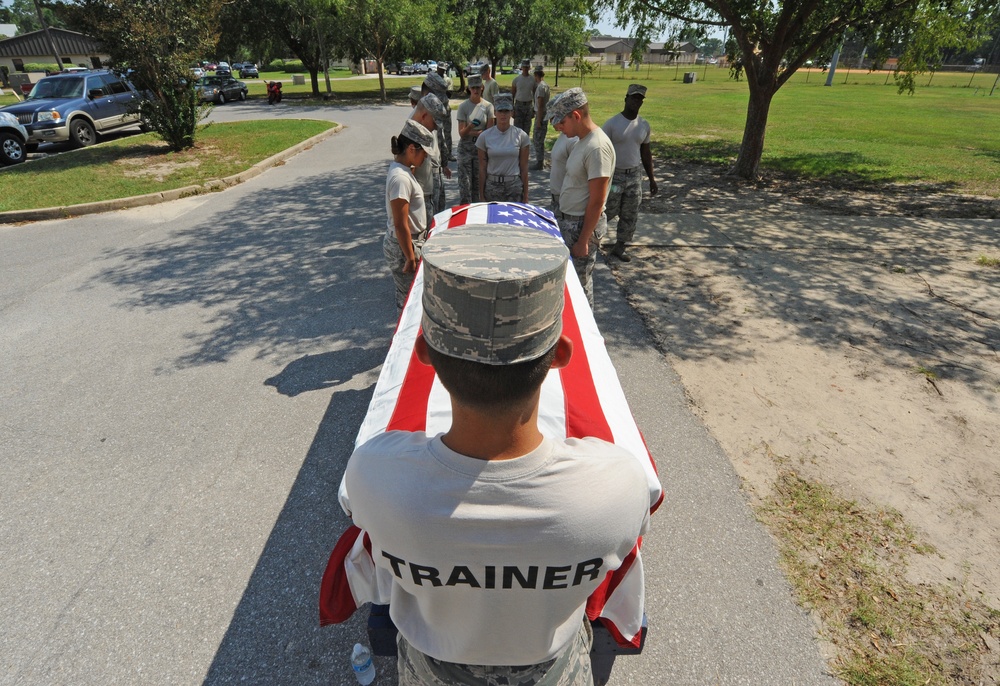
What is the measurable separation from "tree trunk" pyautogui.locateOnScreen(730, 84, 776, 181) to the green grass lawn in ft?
33.4

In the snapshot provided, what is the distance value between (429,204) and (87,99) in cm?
1427

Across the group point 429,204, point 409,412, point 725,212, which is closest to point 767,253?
point 725,212

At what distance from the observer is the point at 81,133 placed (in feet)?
44.2

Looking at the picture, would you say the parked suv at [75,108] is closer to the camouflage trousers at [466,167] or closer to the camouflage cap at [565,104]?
the camouflage trousers at [466,167]

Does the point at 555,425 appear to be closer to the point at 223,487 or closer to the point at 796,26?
the point at 223,487

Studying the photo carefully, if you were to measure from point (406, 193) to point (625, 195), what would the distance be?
3.25m

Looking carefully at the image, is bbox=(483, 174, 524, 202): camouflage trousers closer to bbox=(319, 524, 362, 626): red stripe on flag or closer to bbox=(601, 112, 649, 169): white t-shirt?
bbox=(601, 112, 649, 169): white t-shirt

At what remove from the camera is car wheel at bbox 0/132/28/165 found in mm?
11562

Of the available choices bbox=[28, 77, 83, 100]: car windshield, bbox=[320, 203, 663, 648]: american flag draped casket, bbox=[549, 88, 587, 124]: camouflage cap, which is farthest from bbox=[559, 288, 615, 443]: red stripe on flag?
bbox=[28, 77, 83, 100]: car windshield

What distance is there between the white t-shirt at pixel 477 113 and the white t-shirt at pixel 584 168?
10.8 feet

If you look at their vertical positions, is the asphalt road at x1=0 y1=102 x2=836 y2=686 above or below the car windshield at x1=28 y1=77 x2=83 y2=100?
below

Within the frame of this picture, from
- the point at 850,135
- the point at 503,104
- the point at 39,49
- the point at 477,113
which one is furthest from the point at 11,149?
the point at 39,49

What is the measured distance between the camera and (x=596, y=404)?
7.82 ft

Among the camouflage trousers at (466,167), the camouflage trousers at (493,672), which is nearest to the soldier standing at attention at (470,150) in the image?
the camouflage trousers at (466,167)
